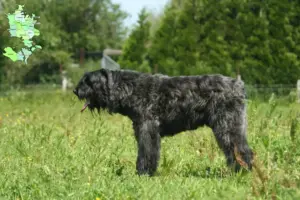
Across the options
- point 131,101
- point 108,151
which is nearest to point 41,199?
point 131,101

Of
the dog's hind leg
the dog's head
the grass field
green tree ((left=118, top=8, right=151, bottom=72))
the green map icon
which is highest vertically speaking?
green tree ((left=118, top=8, right=151, bottom=72))

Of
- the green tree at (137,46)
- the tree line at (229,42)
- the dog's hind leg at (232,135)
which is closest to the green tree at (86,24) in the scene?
the green tree at (137,46)

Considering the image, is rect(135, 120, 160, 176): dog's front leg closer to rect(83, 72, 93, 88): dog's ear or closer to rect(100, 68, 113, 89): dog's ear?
rect(100, 68, 113, 89): dog's ear

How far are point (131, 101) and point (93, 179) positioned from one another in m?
1.53

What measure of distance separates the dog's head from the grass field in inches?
29.7

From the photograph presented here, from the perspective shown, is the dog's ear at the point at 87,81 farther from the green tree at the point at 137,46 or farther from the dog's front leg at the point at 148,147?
the green tree at the point at 137,46

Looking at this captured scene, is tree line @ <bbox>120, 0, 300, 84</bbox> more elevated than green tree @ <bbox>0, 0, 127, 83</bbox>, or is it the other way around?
green tree @ <bbox>0, 0, 127, 83</bbox>

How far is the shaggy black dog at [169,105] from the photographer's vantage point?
262 inches

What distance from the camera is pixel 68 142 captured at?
8336mm

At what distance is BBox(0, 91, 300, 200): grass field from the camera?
4930mm

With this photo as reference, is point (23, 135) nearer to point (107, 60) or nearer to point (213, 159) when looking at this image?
point (213, 159)

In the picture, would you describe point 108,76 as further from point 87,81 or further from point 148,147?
point 148,147

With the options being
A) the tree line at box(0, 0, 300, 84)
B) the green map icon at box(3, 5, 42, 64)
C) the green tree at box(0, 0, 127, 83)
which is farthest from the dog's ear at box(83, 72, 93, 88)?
the green tree at box(0, 0, 127, 83)

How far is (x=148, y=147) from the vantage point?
6789mm
